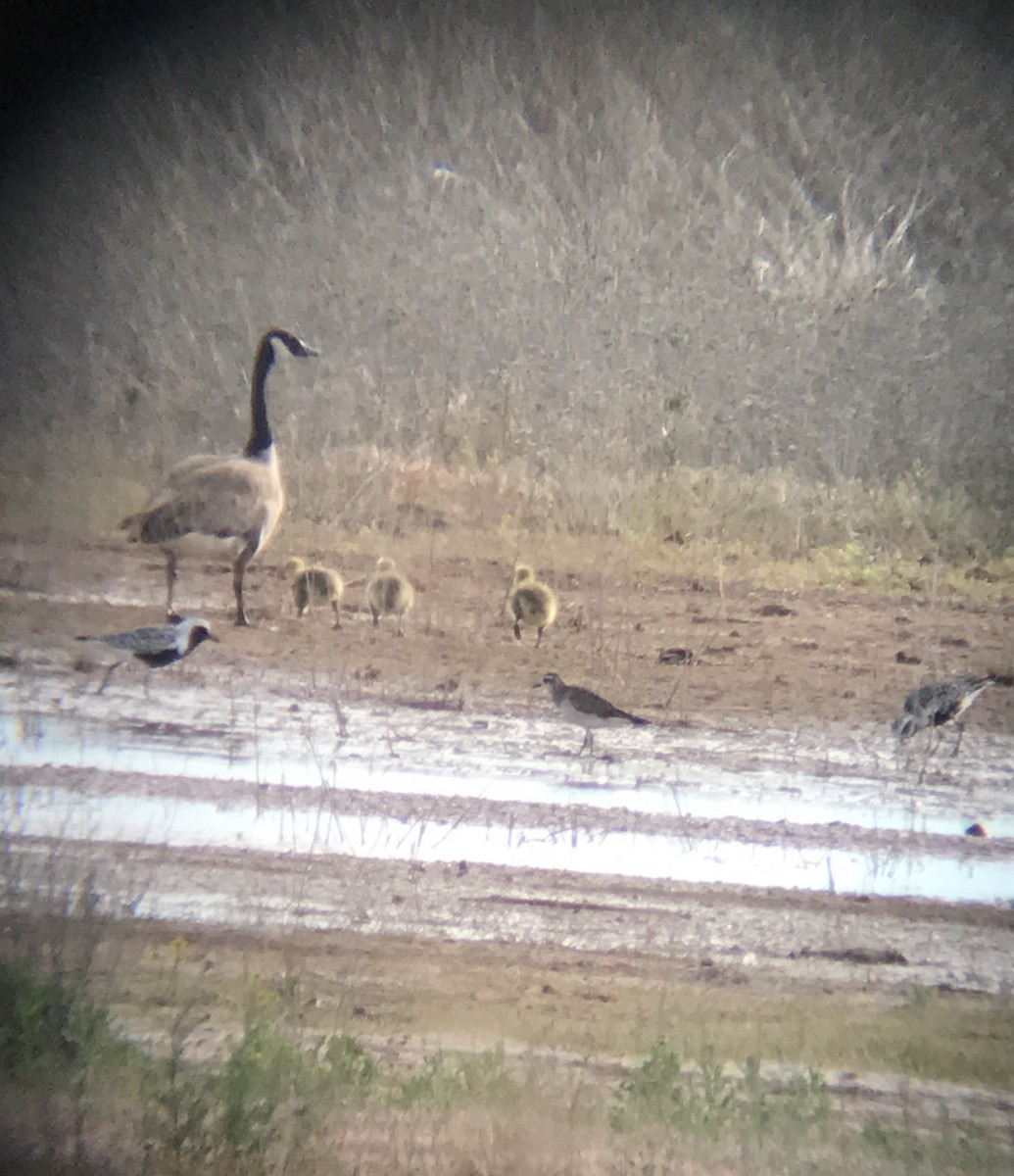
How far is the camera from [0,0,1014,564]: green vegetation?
7.34 ft

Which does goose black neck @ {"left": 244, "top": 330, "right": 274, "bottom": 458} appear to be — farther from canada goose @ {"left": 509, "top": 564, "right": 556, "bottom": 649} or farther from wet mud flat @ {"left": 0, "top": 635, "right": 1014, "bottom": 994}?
canada goose @ {"left": 509, "top": 564, "right": 556, "bottom": 649}

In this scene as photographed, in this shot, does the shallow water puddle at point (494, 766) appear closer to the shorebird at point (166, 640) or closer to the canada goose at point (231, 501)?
the shorebird at point (166, 640)

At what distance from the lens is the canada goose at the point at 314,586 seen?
2305 millimetres

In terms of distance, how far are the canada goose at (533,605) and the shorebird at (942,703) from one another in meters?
0.62

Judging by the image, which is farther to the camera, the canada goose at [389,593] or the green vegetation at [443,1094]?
the canada goose at [389,593]

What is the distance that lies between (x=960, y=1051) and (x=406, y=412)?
1427mm

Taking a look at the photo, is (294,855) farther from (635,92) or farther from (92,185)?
(635,92)

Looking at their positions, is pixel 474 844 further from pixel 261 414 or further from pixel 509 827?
pixel 261 414

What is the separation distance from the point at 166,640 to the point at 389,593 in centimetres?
40

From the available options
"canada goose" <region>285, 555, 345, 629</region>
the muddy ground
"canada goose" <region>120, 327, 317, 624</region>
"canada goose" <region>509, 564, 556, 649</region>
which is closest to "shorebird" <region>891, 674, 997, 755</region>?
the muddy ground

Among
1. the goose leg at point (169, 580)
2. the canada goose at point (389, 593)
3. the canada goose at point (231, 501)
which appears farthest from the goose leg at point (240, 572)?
the canada goose at point (389, 593)

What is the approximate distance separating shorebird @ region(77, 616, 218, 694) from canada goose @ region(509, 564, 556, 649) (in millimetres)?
531

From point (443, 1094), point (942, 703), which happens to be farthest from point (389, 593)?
point (942, 703)

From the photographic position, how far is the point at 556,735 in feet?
7.52
